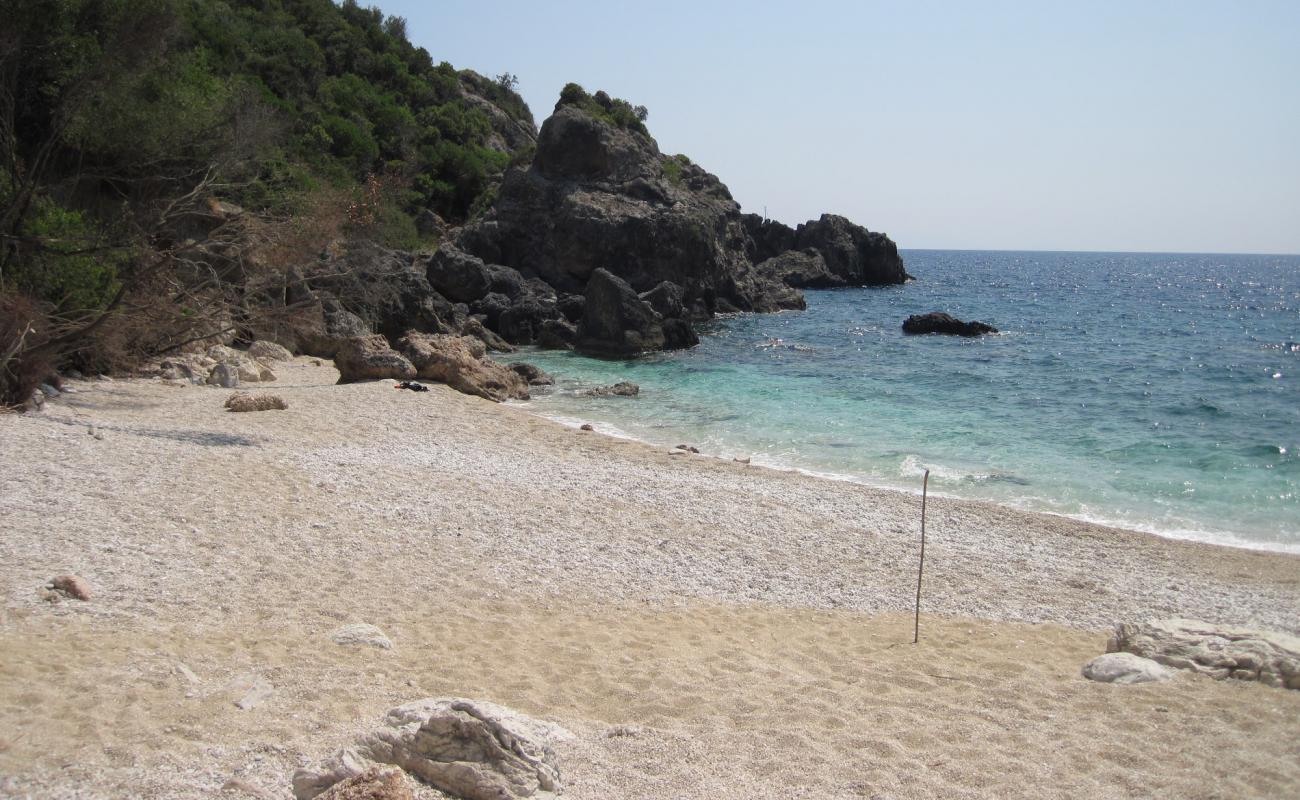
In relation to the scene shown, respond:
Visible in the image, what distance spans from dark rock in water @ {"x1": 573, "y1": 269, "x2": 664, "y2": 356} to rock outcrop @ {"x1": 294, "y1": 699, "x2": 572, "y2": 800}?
2711cm

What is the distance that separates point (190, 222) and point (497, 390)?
9.99m

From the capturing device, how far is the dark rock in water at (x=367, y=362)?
20172 mm

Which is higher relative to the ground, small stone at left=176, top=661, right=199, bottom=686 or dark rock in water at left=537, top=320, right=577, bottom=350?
dark rock in water at left=537, top=320, right=577, bottom=350

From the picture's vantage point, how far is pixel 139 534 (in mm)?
8539

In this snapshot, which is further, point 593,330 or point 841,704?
point 593,330

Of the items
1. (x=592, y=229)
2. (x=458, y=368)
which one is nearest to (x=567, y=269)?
(x=592, y=229)

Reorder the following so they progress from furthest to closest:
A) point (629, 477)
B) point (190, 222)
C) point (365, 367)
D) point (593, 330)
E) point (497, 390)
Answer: point (593, 330)
point (190, 222)
point (497, 390)
point (365, 367)
point (629, 477)

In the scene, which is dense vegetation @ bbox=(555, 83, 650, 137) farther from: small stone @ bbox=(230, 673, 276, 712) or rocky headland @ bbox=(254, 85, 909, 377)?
small stone @ bbox=(230, 673, 276, 712)

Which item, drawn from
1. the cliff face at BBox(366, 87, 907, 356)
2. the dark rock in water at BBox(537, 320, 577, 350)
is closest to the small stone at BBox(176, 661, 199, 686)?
the cliff face at BBox(366, 87, 907, 356)

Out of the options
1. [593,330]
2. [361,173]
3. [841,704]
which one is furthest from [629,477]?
[361,173]

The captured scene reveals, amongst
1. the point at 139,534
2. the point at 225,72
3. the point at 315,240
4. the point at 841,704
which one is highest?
the point at 225,72

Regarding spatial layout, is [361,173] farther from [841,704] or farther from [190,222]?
[841,704]

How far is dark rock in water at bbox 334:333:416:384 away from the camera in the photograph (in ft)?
66.2

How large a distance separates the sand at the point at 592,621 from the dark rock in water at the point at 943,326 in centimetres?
2983
